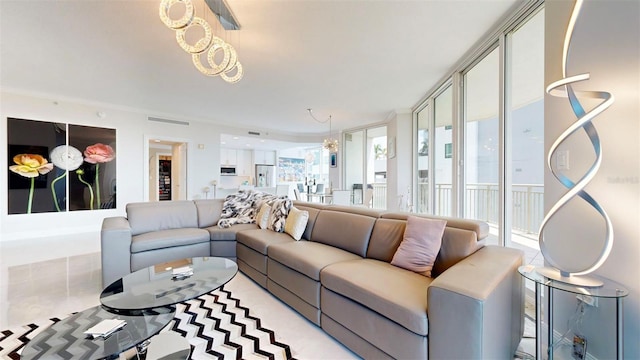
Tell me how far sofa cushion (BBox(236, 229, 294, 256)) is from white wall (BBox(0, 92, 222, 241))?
13.5 ft

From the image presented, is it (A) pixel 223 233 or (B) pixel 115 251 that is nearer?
(B) pixel 115 251

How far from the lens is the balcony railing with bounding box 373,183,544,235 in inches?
119

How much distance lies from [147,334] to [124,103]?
566cm

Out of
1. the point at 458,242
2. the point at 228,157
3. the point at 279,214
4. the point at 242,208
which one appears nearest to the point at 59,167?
the point at 242,208

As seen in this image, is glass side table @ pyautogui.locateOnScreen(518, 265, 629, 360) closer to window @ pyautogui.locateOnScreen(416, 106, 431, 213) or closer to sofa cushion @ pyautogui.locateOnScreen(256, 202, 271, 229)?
sofa cushion @ pyautogui.locateOnScreen(256, 202, 271, 229)

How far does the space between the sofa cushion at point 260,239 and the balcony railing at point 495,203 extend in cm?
228

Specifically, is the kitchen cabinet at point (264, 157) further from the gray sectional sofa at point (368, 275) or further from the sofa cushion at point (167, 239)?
the sofa cushion at point (167, 239)

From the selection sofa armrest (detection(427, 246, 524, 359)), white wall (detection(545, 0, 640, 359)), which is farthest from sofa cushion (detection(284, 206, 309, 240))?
white wall (detection(545, 0, 640, 359))

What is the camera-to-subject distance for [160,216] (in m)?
3.49

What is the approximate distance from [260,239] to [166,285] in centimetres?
107

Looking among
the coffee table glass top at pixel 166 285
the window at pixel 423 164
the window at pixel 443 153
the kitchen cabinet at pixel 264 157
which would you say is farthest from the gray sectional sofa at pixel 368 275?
the kitchen cabinet at pixel 264 157

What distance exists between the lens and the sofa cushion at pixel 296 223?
9.71ft

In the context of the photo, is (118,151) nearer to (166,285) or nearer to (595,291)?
(166,285)

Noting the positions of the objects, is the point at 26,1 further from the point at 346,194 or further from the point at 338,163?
the point at 338,163
